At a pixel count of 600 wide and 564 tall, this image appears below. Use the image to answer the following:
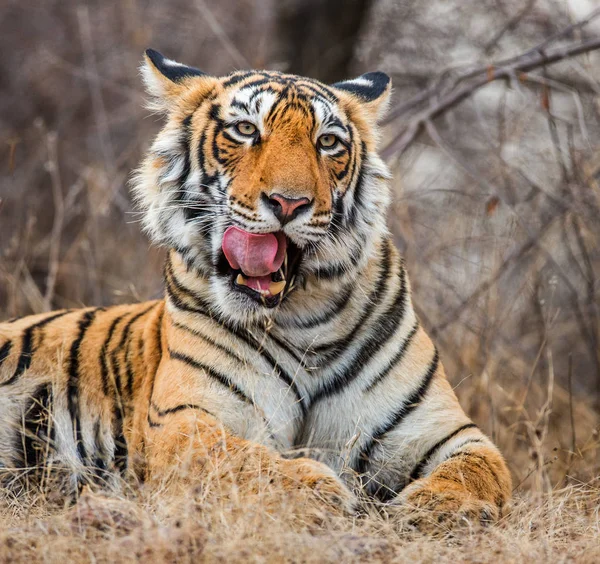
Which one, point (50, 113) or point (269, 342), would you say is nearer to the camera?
point (269, 342)

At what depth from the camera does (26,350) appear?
375 cm

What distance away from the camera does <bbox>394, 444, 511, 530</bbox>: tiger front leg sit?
260 centimetres

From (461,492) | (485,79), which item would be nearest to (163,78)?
(461,492)

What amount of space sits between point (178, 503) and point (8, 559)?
486mm

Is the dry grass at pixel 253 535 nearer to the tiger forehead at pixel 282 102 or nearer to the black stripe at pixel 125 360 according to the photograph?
the black stripe at pixel 125 360

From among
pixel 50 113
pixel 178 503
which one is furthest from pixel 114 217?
pixel 178 503

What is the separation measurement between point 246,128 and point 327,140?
0.94 feet

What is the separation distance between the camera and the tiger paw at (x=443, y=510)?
2.57 m

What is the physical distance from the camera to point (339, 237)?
3.11 metres

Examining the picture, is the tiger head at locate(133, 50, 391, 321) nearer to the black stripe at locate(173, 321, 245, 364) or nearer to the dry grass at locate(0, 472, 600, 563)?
the black stripe at locate(173, 321, 245, 364)

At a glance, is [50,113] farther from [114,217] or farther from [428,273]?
[428,273]

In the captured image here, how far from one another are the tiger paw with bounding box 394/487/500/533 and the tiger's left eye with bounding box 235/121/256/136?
132 cm

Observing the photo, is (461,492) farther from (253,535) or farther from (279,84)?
(279,84)

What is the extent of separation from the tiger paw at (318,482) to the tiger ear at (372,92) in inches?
59.1
